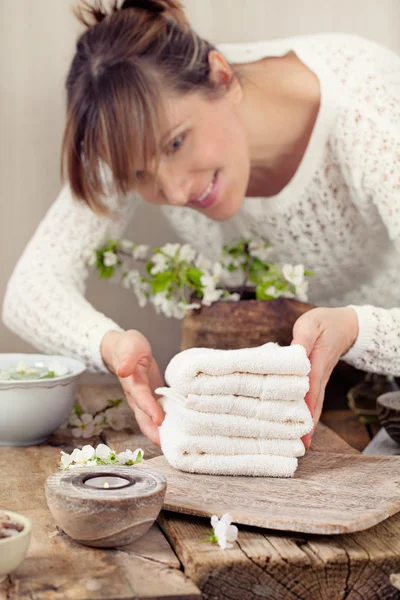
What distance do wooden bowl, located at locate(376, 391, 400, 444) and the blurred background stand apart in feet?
2.58

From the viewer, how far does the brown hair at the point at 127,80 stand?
1.36 metres

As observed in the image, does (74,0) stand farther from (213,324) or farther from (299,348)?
(299,348)

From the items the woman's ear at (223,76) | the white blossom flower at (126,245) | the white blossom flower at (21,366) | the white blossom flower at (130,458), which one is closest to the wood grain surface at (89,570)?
the white blossom flower at (130,458)

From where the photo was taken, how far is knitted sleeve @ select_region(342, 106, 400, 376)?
1290 millimetres

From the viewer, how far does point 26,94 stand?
1744mm

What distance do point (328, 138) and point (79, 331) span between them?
63cm

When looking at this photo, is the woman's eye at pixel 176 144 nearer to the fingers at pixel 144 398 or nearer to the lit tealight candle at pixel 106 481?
the fingers at pixel 144 398

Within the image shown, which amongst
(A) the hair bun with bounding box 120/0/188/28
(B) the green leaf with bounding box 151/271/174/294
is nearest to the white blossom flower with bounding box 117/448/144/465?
(B) the green leaf with bounding box 151/271/174/294

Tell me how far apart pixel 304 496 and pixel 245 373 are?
6.5 inches

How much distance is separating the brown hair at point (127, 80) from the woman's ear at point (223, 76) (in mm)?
15

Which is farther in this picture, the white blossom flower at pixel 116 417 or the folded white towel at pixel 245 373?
the white blossom flower at pixel 116 417

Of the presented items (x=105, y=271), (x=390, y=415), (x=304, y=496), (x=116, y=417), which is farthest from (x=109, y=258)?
(x=304, y=496)

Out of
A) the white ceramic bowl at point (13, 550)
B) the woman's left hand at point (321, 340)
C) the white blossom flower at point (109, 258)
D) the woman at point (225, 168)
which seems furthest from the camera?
the white blossom flower at point (109, 258)

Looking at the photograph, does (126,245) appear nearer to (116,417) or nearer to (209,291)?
(209,291)
